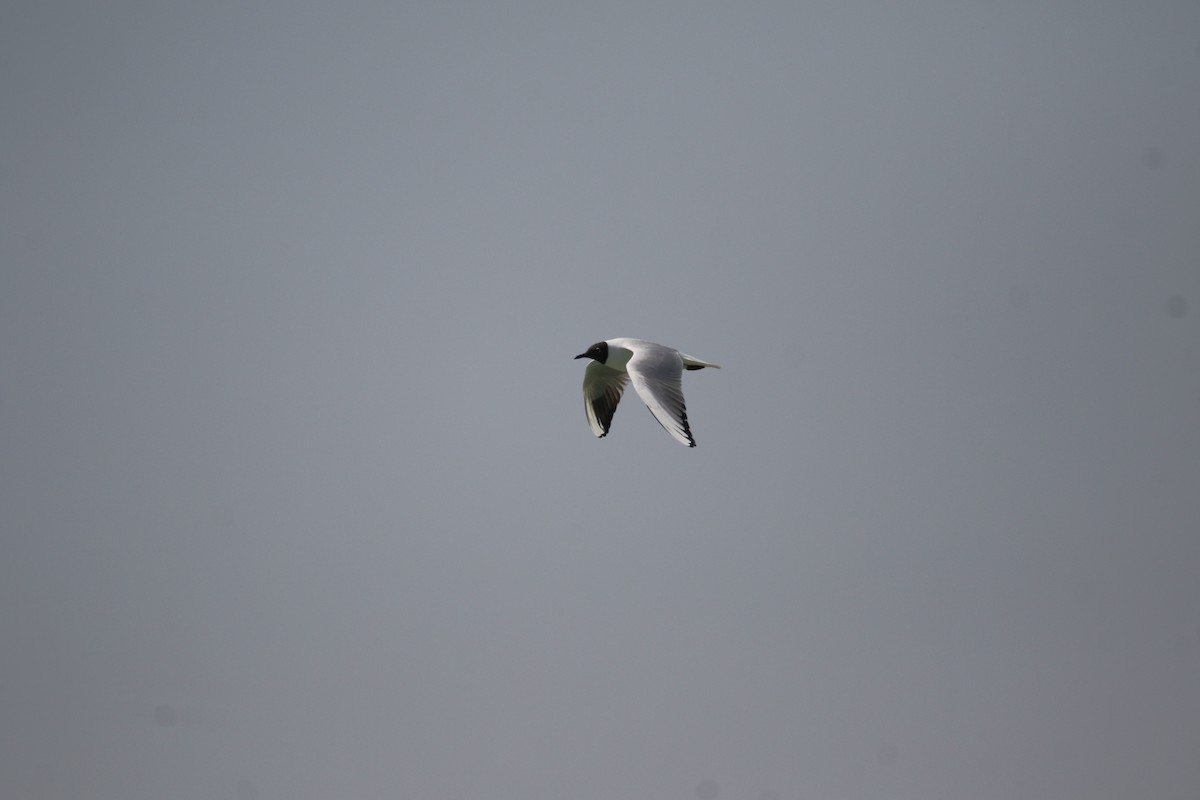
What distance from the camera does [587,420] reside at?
966cm

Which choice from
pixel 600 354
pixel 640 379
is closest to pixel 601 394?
pixel 600 354

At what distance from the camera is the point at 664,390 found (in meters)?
7.72

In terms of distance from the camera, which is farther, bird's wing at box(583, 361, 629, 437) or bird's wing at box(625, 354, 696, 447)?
bird's wing at box(583, 361, 629, 437)

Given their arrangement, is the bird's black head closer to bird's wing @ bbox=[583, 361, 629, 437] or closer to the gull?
the gull

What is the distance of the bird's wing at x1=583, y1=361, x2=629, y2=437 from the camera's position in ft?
31.5

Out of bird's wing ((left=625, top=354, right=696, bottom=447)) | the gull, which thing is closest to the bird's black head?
the gull

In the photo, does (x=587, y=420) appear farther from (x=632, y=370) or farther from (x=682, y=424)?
(x=682, y=424)

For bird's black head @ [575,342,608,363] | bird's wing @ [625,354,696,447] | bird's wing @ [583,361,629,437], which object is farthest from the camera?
bird's wing @ [583,361,629,437]

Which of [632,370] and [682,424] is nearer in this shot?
[682,424]

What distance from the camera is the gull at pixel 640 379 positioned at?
746cm

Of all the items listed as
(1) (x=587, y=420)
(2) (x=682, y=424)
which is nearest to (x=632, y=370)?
(2) (x=682, y=424)

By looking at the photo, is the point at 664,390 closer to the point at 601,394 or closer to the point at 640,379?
the point at 640,379

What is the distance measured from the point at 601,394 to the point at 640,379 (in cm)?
185

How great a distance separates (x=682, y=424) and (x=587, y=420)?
7.92ft
